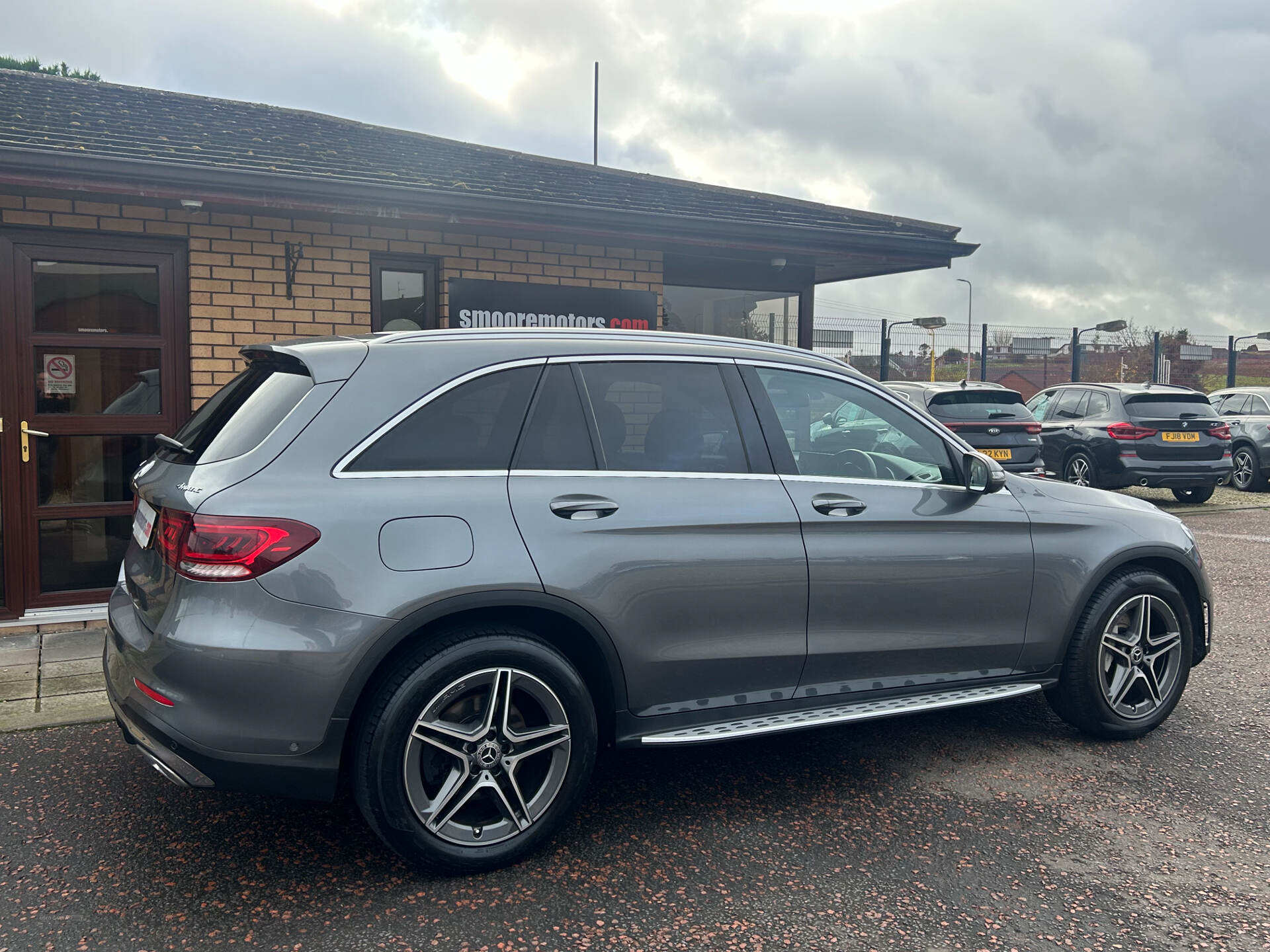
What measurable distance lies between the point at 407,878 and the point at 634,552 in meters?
1.25

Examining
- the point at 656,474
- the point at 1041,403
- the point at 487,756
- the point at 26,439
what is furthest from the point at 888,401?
the point at 1041,403

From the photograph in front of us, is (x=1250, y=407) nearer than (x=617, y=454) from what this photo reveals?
No

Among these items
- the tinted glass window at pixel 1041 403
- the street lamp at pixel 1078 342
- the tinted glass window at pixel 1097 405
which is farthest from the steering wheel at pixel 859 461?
the street lamp at pixel 1078 342

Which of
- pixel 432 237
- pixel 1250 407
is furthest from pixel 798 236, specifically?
pixel 1250 407

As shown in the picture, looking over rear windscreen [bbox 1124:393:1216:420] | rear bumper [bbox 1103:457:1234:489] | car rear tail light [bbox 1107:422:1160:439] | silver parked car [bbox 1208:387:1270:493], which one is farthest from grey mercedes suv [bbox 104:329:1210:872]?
silver parked car [bbox 1208:387:1270:493]

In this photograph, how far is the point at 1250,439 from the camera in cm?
1553

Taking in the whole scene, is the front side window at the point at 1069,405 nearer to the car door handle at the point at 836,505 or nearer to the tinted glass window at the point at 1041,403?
the tinted glass window at the point at 1041,403

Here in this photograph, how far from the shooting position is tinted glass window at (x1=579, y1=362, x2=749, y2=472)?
358cm

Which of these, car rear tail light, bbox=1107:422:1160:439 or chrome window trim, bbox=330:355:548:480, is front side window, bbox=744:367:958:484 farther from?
car rear tail light, bbox=1107:422:1160:439

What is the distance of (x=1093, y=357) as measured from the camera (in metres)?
25.9

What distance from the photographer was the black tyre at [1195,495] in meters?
13.8

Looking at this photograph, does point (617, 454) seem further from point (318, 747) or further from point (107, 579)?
point (107, 579)

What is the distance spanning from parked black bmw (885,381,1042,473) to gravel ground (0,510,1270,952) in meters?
8.14

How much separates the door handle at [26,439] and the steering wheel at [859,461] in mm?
5086
